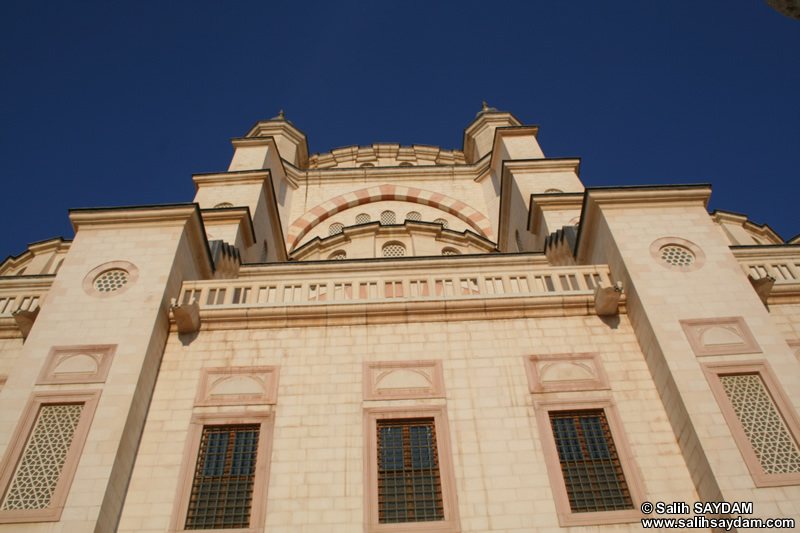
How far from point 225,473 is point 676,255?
680cm

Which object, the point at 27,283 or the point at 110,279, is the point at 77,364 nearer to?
the point at 110,279


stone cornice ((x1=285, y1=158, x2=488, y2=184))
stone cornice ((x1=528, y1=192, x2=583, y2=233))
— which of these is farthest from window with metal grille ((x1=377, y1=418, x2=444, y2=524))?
stone cornice ((x1=285, y1=158, x2=488, y2=184))

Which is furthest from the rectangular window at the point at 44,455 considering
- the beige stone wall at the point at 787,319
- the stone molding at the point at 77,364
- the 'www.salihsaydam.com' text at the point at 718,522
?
the beige stone wall at the point at 787,319

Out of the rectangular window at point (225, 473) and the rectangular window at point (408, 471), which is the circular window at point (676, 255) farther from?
the rectangular window at point (225, 473)

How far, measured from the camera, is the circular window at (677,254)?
30.0ft

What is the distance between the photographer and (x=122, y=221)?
9984 millimetres

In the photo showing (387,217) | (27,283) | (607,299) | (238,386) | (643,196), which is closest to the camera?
(238,386)

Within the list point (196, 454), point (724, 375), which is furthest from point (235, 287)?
point (724, 375)

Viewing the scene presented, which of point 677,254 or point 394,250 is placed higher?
point 394,250

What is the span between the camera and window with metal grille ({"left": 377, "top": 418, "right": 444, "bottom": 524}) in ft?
23.5

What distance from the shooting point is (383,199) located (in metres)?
21.6

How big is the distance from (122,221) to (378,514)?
239 inches

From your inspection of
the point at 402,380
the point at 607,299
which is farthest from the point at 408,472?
the point at 607,299

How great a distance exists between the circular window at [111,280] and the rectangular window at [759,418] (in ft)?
25.5
